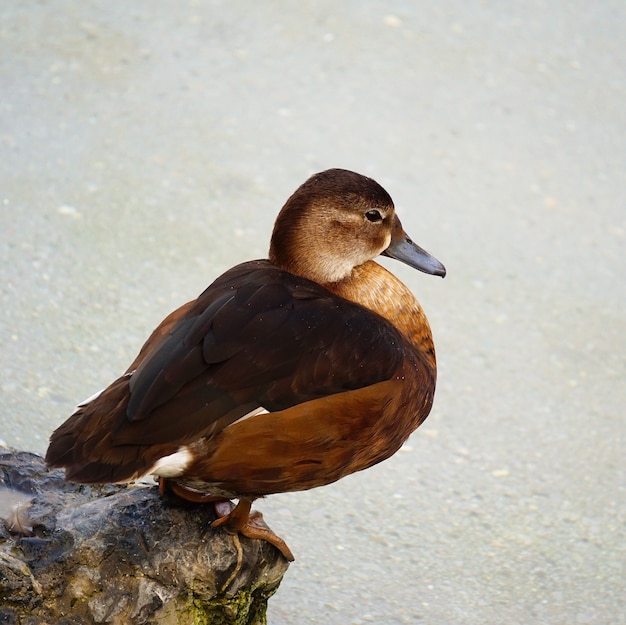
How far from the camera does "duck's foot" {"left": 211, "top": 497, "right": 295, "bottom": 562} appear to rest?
8.93 feet

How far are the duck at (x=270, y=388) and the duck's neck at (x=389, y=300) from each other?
0.04ft

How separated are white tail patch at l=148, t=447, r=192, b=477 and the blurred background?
908 mm

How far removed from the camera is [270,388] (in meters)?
2.67

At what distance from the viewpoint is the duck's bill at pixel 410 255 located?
337cm

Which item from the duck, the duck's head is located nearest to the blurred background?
the duck

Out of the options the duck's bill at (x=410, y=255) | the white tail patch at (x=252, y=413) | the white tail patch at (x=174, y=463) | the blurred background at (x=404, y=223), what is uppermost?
the duck's bill at (x=410, y=255)

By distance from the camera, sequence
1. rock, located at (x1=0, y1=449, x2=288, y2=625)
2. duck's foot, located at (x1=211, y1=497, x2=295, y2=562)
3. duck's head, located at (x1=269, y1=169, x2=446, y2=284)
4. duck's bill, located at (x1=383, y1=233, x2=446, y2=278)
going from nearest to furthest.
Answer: rock, located at (x1=0, y1=449, x2=288, y2=625) < duck's foot, located at (x1=211, y1=497, x2=295, y2=562) < duck's head, located at (x1=269, y1=169, x2=446, y2=284) < duck's bill, located at (x1=383, y1=233, x2=446, y2=278)

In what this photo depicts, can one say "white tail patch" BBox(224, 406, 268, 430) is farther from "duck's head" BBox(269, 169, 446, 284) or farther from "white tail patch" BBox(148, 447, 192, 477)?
"duck's head" BBox(269, 169, 446, 284)

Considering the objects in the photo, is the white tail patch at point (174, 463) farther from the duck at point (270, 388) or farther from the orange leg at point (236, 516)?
the orange leg at point (236, 516)

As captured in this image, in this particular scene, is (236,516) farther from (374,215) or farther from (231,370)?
(374,215)

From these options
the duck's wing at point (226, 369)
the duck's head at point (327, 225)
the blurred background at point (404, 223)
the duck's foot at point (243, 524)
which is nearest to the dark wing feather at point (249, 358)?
the duck's wing at point (226, 369)

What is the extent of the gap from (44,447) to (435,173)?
2901 mm

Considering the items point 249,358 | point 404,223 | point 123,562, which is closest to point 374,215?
point 249,358

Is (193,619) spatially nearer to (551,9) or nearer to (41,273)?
(41,273)
